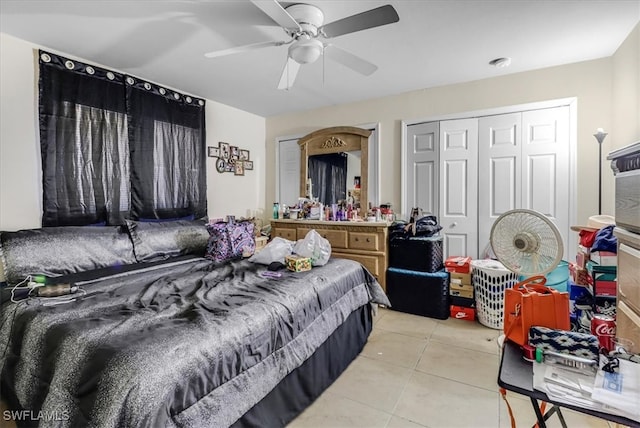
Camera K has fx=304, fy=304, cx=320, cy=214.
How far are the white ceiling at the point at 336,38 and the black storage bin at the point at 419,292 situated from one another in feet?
6.62

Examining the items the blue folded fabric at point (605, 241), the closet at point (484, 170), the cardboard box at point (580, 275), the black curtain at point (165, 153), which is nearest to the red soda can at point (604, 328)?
the blue folded fabric at point (605, 241)

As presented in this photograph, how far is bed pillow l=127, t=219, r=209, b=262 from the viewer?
250cm

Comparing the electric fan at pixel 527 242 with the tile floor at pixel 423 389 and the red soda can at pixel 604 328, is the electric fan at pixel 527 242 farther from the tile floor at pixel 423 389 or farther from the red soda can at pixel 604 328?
the tile floor at pixel 423 389

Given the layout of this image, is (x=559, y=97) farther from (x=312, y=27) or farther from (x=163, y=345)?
(x=163, y=345)

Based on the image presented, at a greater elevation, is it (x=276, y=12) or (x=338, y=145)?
(x=276, y=12)

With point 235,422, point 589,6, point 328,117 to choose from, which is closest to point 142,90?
point 328,117

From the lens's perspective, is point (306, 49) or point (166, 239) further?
point (166, 239)

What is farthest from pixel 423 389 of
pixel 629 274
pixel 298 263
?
pixel 629 274

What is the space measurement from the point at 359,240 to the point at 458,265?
1.03m

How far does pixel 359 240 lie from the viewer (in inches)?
133

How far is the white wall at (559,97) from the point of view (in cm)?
242

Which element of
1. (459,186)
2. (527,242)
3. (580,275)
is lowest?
(580,275)

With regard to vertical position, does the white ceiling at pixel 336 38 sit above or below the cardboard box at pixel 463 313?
above

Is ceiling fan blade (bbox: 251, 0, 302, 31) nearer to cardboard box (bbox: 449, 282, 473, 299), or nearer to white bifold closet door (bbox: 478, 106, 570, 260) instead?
white bifold closet door (bbox: 478, 106, 570, 260)
